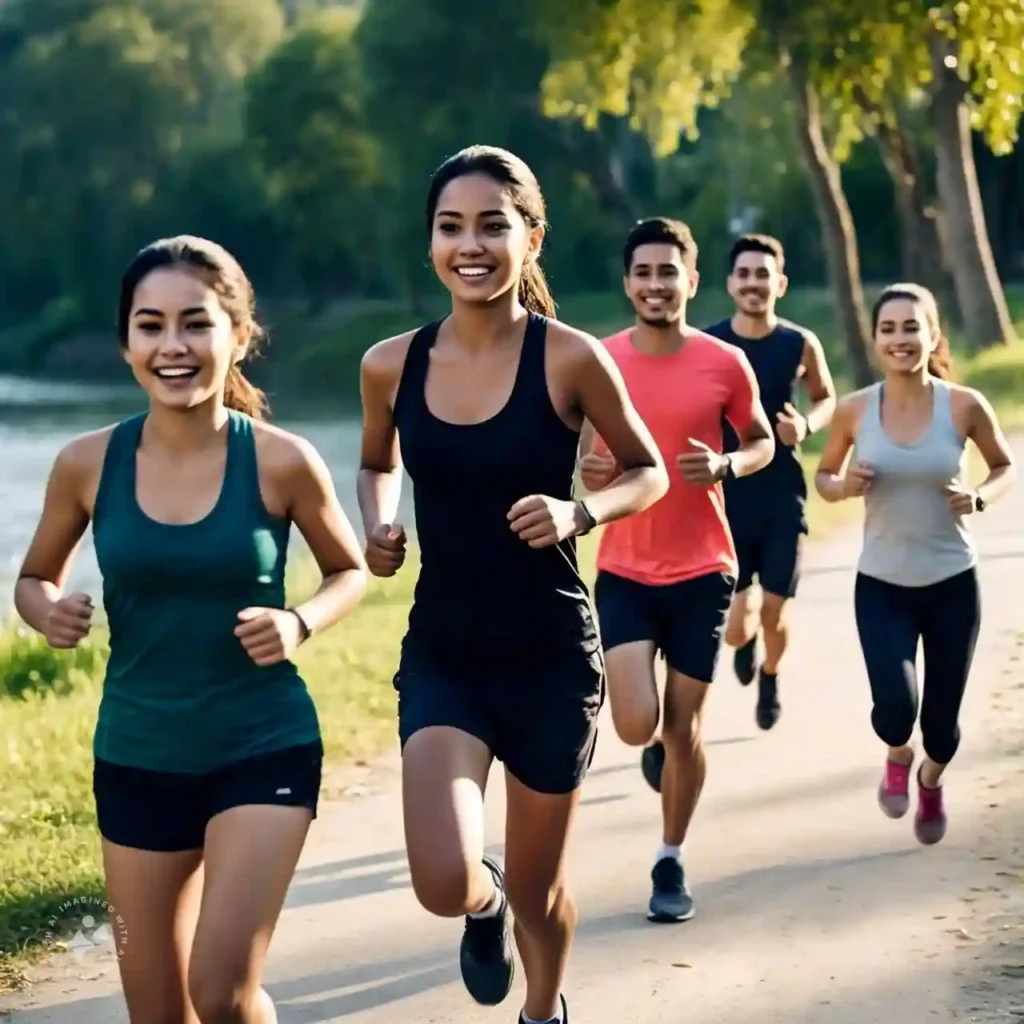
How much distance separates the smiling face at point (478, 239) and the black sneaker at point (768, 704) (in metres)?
4.44

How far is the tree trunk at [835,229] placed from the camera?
83.3 feet

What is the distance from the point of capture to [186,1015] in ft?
13.2

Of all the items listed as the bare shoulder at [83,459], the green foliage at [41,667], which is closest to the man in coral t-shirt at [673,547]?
the bare shoulder at [83,459]

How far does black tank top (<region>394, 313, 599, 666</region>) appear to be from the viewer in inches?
172

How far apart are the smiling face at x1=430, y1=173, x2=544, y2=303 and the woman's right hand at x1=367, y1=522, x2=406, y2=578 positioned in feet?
1.84

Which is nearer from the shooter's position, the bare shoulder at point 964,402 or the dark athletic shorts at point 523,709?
the dark athletic shorts at point 523,709

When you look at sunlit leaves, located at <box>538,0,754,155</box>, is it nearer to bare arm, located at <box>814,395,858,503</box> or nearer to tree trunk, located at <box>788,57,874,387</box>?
tree trunk, located at <box>788,57,874,387</box>

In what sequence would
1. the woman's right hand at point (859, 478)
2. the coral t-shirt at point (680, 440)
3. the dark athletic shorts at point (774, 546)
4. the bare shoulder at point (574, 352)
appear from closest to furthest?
the bare shoulder at point (574, 352) → the coral t-shirt at point (680, 440) → the woman's right hand at point (859, 478) → the dark athletic shorts at point (774, 546)

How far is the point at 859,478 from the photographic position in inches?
260

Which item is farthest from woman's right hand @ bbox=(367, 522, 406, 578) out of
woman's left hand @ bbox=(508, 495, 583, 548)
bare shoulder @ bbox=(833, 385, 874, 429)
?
bare shoulder @ bbox=(833, 385, 874, 429)

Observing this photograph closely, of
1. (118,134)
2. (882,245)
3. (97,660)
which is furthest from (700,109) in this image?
(97,660)

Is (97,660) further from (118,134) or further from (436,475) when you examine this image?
(118,134)

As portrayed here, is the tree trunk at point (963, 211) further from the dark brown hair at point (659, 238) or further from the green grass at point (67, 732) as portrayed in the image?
the dark brown hair at point (659, 238)

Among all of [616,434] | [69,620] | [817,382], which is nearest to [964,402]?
[817,382]
